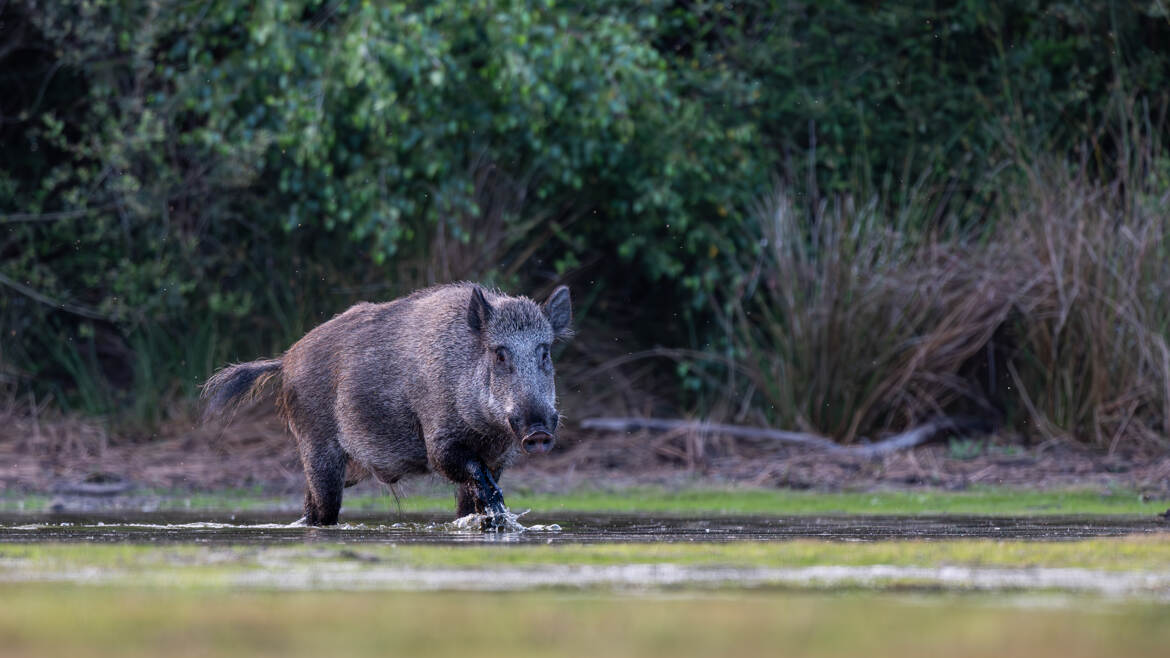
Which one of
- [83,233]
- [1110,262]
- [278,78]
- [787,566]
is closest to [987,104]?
[1110,262]

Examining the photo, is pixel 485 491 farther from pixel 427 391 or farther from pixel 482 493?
pixel 427 391

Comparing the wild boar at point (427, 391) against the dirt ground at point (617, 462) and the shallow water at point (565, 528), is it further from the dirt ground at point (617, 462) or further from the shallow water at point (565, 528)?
the dirt ground at point (617, 462)

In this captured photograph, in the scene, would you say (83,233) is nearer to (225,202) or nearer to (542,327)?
(225,202)

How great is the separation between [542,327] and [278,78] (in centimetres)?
603

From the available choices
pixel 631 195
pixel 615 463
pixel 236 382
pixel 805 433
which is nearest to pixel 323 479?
pixel 236 382

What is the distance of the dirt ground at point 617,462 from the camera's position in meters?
12.1

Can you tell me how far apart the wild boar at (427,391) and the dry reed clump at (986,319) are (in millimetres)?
4301

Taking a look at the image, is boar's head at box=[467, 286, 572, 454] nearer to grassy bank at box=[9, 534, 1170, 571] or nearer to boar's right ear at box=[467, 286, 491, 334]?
boar's right ear at box=[467, 286, 491, 334]

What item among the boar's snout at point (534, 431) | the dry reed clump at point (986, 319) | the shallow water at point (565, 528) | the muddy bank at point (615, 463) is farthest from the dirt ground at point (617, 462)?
the boar's snout at point (534, 431)

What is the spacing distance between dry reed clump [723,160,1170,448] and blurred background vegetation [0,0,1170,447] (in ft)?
0.10

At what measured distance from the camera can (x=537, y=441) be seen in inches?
331

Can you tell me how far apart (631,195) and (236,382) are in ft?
20.9

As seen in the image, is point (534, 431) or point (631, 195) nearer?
point (534, 431)

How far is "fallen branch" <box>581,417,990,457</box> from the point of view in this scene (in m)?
13.1
